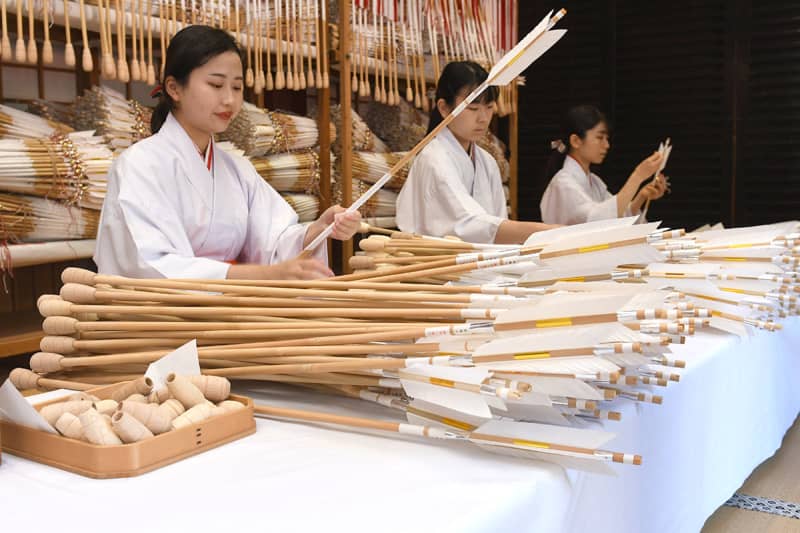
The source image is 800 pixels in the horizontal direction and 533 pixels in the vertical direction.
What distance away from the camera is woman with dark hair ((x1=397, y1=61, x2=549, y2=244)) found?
283 centimetres

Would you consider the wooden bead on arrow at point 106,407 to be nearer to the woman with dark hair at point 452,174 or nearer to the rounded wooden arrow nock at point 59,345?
the rounded wooden arrow nock at point 59,345

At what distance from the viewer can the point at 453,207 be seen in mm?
2855

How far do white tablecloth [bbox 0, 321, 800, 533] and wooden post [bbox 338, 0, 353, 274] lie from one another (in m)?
2.28

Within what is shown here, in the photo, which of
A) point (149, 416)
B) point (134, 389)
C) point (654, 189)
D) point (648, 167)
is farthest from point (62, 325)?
point (654, 189)

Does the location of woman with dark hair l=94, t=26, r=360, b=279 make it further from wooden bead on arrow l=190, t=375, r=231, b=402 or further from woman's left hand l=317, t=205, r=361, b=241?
wooden bead on arrow l=190, t=375, r=231, b=402

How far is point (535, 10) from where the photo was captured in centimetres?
517

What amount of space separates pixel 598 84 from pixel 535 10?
674 mm

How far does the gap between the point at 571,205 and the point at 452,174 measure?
1.14 metres

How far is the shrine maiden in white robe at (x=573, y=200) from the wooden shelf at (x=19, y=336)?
2.41 metres

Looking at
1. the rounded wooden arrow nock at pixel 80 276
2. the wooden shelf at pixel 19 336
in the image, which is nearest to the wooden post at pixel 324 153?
the wooden shelf at pixel 19 336

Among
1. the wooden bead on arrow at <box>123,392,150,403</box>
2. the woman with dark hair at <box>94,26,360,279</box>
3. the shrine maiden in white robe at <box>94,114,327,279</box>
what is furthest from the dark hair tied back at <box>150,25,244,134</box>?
the wooden bead on arrow at <box>123,392,150,403</box>

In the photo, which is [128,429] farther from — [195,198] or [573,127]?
[573,127]

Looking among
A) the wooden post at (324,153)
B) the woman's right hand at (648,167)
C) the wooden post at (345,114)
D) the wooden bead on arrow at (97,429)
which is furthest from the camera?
the woman's right hand at (648,167)

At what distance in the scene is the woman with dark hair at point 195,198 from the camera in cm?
176
